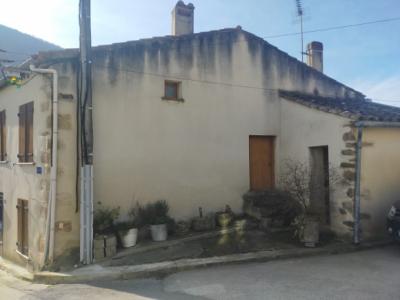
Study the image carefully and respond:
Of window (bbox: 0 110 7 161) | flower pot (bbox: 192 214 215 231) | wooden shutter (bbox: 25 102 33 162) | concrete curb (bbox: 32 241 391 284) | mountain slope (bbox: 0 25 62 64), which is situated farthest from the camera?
mountain slope (bbox: 0 25 62 64)

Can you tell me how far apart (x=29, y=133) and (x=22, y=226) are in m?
2.52

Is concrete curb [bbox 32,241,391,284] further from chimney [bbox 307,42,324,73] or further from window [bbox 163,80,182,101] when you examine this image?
chimney [bbox 307,42,324,73]

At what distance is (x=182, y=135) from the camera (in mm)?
9172

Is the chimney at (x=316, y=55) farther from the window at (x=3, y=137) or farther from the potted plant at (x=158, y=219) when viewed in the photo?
the window at (x=3, y=137)

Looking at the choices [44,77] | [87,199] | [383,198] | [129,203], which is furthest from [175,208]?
[383,198]

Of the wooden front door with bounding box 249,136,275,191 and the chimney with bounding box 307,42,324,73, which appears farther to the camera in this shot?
the chimney with bounding box 307,42,324,73

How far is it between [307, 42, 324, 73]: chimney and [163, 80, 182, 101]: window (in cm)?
657

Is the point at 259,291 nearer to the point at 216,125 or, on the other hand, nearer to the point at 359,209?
the point at 359,209

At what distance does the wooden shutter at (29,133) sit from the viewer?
8.23 meters

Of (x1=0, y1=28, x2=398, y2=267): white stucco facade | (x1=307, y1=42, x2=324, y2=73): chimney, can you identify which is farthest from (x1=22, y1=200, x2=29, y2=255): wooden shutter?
(x1=307, y1=42, x2=324, y2=73): chimney

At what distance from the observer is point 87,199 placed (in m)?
7.10

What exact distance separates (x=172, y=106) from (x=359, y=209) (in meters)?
5.27

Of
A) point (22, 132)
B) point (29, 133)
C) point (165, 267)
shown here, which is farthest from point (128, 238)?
point (22, 132)

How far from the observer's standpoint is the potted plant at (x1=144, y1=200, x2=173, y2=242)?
8086 millimetres
